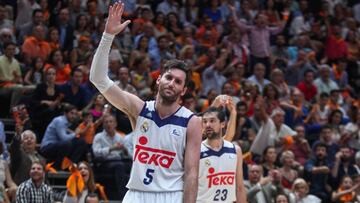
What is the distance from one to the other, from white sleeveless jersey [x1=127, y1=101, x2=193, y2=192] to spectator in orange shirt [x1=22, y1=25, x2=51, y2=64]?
34.1ft

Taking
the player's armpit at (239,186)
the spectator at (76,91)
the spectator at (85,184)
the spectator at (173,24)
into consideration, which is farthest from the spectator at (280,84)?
the player's armpit at (239,186)

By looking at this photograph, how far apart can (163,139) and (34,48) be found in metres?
10.7

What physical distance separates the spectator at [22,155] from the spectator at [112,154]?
1.38 meters

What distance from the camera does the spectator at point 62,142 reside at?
634 inches

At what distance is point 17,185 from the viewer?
15172mm

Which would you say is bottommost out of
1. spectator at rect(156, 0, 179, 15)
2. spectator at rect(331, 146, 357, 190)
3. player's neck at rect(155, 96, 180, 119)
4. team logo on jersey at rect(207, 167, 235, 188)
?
spectator at rect(331, 146, 357, 190)

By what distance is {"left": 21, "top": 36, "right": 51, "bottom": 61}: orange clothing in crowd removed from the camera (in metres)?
18.5

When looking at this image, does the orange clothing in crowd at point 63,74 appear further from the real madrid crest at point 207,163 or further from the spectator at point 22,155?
the real madrid crest at point 207,163

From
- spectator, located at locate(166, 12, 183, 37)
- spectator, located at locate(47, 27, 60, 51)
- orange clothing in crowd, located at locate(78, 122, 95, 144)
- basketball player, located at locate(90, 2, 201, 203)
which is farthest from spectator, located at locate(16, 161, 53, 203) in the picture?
spectator, located at locate(166, 12, 183, 37)

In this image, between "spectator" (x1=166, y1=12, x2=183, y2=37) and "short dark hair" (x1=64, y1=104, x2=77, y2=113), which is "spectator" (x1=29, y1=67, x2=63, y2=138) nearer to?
"short dark hair" (x1=64, y1=104, x2=77, y2=113)

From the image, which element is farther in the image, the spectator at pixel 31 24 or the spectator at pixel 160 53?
the spectator at pixel 160 53

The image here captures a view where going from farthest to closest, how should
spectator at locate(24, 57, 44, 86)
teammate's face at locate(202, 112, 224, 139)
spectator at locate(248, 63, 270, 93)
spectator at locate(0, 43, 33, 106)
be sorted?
spectator at locate(248, 63, 270, 93)
spectator at locate(24, 57, 44, 86)
spectator at locate(0, 43, 33, 106)
teammate's face at locate(202, 112, 224, 139)

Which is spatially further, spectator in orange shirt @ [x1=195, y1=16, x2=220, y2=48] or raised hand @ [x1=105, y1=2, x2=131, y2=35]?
spectator in orange shirt @ [x1=195, y1=16, x2=220, y2=48]

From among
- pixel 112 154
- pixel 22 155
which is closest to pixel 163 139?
pixel 22 155
